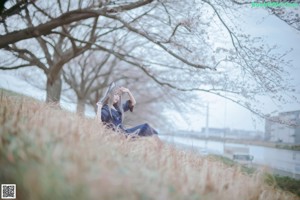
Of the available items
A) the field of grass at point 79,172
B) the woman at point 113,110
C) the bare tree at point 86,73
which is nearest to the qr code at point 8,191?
the field of grass at point 79,172

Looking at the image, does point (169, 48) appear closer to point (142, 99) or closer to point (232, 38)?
point (232, 38)

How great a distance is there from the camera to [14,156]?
1774 mm

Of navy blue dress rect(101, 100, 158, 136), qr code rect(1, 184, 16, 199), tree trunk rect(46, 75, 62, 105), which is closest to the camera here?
qr code rect(1, 184, 16, 199)

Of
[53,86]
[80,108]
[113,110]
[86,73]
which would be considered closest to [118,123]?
[113,110]

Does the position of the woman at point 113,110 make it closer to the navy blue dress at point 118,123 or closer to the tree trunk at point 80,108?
the navy blue dress at point 118,123

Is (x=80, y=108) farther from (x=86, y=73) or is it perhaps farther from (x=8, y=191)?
(x=86, y=73)

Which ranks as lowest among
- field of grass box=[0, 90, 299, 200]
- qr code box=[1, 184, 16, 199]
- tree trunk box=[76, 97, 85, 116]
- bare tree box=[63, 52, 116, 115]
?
qr code box=[1, 184, 16, 199]

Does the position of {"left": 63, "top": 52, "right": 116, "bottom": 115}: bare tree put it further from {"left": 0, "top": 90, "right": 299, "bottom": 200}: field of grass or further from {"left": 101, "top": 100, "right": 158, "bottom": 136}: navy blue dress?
{"left": 0, "top": 90, "right": 299, "bottom": 200}: field of grass

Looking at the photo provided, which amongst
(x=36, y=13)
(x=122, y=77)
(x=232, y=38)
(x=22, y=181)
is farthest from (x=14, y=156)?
(x=122, y=77)

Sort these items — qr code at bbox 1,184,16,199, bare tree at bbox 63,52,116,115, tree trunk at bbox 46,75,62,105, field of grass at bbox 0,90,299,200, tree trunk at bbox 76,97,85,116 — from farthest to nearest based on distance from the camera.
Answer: bare tree at bbox 63,52,116,115
tree trunk at bbox 46,75,62,105
tree trunk at bbox 76,97,85,116
qr code at bbox 1,184,16,199
field of grass at bbox 0,90,299,200

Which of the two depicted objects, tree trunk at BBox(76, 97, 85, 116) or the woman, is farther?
tree trunk at BBox(76, 97, 85, 116)

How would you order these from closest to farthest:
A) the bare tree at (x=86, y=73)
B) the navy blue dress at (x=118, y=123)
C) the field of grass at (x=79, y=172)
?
the field of grass at (x=79, y=172) → the navy blue dress at (x=118, y=123) → the bare tree at (x=86, y=73)

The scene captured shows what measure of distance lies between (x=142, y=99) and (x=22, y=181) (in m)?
13.8

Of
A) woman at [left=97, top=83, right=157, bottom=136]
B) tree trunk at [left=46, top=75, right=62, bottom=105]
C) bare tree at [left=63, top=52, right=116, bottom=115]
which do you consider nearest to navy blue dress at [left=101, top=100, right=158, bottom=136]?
woman at [left=97, top=83, right=157, bottom=136]
